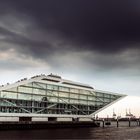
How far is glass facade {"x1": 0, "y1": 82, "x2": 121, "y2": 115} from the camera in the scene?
113 metres

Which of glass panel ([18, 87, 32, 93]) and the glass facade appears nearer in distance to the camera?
the glass facade

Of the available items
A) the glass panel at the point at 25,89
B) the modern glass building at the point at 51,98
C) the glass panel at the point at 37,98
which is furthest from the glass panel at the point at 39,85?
the glass panel at the point at 37,98

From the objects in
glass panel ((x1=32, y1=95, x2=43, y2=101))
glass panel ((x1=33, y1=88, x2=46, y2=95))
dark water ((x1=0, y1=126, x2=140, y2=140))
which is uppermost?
glass panel ((x1=33, y1=88, x2=46, y2=95))

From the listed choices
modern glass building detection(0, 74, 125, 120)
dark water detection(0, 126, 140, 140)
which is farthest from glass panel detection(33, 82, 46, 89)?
dark water detection(0, 126, 140, 140)

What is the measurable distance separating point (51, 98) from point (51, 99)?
37cm

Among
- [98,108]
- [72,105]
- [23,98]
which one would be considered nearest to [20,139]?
[23,98]

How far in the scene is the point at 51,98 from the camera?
127 m

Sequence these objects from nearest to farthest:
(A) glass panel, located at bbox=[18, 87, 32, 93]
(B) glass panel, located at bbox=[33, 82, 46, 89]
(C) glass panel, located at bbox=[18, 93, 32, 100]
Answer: (C) glass panel, located at bbox=[18, 93, 32, 100] → (A) glass panel, located at bbox=[18, 87, 32, 93] → (B) glass panel, located at bbox=[33, 82, 46, 89]

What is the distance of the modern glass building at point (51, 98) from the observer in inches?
4437

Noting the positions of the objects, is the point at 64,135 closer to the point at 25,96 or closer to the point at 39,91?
the point at 25,96

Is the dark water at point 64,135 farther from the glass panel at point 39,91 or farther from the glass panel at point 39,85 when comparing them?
the glass panel at point 39,85

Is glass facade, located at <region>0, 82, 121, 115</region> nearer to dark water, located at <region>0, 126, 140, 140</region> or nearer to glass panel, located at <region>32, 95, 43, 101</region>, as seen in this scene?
glass panel, located at <region>32, 95, 43, 101</region>

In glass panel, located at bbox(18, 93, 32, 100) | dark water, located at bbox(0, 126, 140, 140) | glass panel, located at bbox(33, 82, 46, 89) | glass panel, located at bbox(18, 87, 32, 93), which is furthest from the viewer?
glass panel, located at bbox(33, 82, 46, 89)

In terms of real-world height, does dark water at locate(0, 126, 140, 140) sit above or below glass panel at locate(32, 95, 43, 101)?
below
